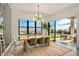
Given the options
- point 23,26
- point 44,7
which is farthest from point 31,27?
point 44,7

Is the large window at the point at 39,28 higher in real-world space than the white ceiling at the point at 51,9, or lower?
lower

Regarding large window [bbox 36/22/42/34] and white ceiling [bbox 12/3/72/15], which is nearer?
white ceiling [bbox 12/3/72/15]

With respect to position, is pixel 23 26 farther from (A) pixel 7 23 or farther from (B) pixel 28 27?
(A) pixel 7 23

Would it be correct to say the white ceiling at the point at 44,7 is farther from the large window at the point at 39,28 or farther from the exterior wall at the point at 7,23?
the large window at the point at 39,28

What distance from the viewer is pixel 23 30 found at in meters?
2.96

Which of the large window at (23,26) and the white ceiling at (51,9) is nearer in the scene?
the white ceiling at (51,9)

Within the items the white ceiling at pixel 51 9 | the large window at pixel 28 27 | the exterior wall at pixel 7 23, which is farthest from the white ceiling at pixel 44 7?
the large window at pixel 28 27

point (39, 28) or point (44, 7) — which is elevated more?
point (44, 7)

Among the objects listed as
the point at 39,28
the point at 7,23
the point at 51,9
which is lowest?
the point at 39,28

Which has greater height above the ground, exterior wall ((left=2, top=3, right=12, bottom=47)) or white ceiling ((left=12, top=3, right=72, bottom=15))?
white ceiling ((left=12, top=3, right=72, bottom=15))

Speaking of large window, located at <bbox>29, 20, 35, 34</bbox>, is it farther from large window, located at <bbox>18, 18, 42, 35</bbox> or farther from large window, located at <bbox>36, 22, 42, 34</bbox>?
large window, located at <bbox>36, 22, 42, 34</bbox>

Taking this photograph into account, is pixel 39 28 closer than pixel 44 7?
No

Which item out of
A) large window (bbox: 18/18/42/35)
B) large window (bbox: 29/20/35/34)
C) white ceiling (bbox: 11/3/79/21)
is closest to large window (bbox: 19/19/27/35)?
large window (bbox: 18/18/42/35)

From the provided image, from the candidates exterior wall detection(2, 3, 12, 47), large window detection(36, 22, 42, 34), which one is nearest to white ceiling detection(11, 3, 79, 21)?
exterior wall detection(2, 3, 12, 47)
